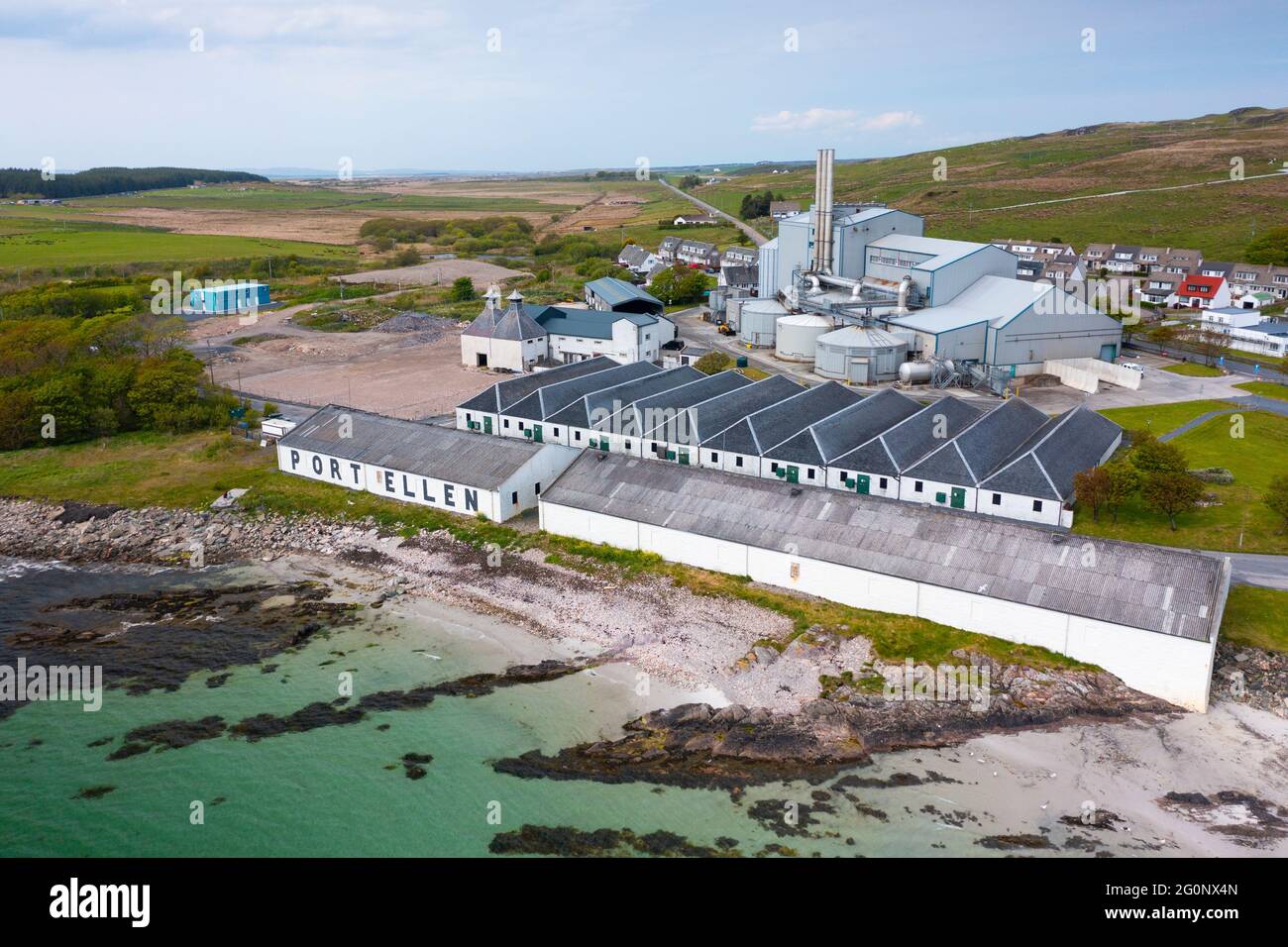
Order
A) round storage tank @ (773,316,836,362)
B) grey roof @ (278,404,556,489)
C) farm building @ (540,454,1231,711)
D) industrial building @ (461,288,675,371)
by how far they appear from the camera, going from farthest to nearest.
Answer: industrial building @ (461,288,675,371), round storage tank @ (773,316,836,362), grey roof @ (278,404,556,489), farm building @ (540,454,1231,711)

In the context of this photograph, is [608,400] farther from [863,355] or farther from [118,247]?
[118,247]

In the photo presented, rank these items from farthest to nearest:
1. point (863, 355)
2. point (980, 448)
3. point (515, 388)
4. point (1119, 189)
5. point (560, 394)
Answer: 1. point (1119, 189)
2. point (863, 355)
3. point (515, 388)
4. point (560, 394)
5. point (980, 448)

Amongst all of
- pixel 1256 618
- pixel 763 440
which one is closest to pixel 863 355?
pixel 763 440

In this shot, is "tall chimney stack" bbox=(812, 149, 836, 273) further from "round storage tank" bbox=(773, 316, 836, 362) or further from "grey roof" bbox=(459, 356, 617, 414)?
"grey roof" bbox=(459, 356, 617, 414)

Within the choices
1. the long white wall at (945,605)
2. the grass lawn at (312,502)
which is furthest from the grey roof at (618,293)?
the long white wall at (945,605)

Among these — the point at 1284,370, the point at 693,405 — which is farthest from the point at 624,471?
the point at 1284,370

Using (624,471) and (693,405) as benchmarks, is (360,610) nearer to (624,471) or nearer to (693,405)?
(624,471)

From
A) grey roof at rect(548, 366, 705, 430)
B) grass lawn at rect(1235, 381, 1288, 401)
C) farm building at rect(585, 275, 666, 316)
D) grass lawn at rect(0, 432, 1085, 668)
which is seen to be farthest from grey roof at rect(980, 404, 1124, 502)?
farm building at rect(585, 275, 666, 316)
